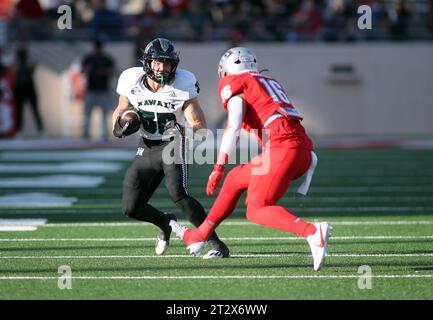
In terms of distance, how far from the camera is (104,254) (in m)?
7.43

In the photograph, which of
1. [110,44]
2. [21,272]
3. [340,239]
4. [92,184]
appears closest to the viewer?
[21,272]

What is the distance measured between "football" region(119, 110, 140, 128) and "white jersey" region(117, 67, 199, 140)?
25 cm

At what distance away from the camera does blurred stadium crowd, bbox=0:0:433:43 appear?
20484 mm

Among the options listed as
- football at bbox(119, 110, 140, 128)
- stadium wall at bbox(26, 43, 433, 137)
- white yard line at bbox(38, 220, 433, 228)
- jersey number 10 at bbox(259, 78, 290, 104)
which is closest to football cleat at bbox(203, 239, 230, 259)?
football at bbox(119, 110, 140, 128)

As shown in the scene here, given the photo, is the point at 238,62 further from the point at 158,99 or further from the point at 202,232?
the point at 202,232

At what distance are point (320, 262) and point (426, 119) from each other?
580 inches

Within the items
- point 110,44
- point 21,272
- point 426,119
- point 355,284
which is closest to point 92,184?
point 21,272

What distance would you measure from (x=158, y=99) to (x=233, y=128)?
3.14 ft

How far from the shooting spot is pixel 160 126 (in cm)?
739

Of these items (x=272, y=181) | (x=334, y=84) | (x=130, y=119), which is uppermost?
(x=130, y=119)

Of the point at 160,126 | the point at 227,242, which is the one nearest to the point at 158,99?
the point at 160,126

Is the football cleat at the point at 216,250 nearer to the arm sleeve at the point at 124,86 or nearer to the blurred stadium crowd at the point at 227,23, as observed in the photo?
the arm sleeve at the point at 124,86

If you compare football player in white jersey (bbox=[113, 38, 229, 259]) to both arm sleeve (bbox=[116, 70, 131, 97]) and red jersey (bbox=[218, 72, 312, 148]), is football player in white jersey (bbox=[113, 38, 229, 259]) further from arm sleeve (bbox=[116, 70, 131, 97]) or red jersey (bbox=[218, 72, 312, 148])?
red jersey (bbox=[218, 72, 312, 148])

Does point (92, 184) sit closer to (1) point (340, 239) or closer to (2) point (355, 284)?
(1) point (340, 239)
